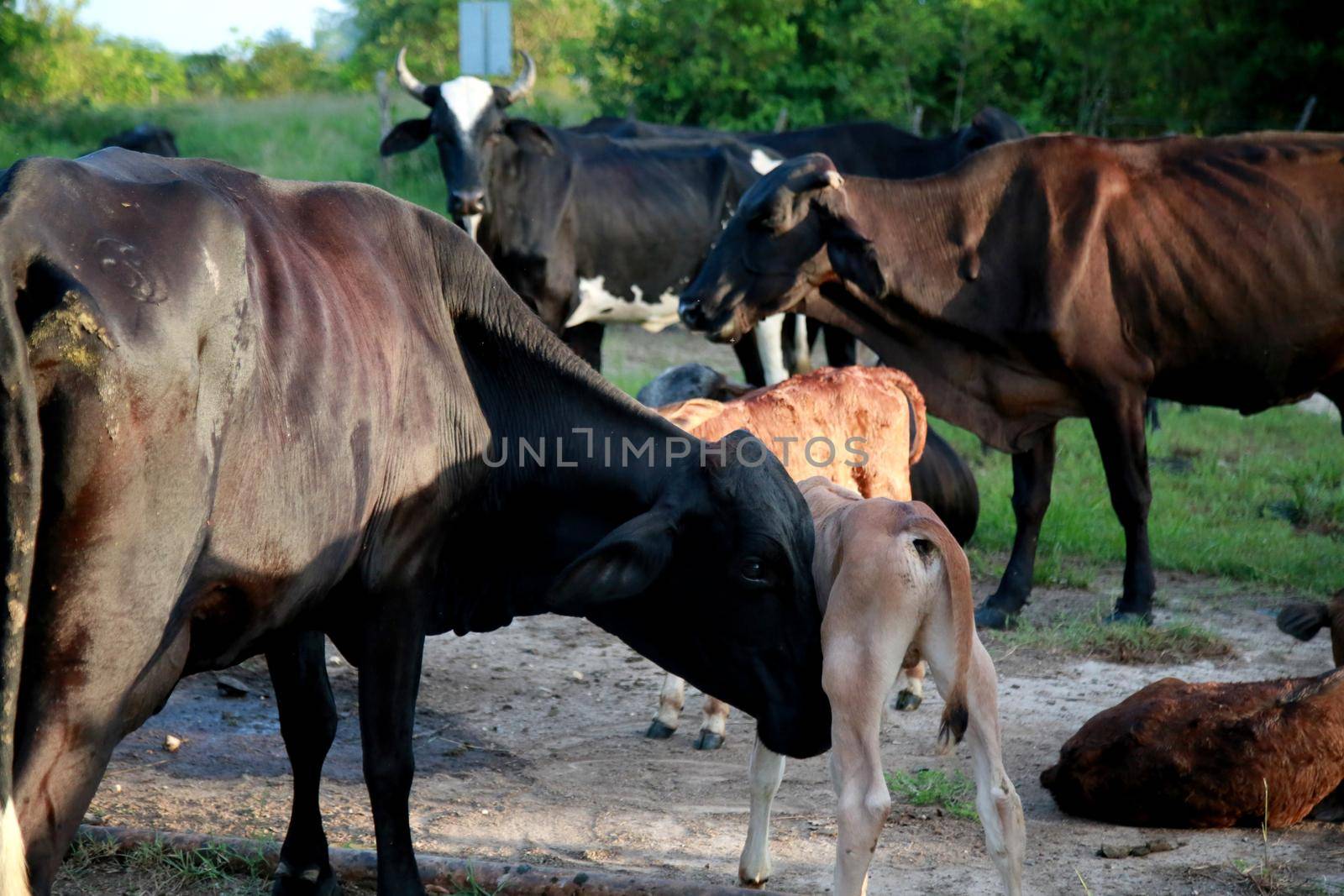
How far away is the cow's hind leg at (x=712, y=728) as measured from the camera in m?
5.59

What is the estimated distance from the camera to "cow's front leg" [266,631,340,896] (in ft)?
13.4

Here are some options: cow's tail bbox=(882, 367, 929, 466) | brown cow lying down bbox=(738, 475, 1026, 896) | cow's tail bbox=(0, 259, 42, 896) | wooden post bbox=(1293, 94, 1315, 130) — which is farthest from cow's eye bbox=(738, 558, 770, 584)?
wooden post bbox=(1293, 94, 1315, 130)

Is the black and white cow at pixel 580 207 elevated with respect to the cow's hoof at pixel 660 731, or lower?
elevated

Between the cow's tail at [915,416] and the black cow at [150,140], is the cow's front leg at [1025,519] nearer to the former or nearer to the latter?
the cow's tail at [915,416]

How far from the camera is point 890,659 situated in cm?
396

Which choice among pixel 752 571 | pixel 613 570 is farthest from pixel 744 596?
pixel 613 570

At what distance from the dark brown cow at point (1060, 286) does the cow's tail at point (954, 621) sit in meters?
3.23

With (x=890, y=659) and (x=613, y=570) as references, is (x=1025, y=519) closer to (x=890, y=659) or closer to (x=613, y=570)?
(x=890, y=659)

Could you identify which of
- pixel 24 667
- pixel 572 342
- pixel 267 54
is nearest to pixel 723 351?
pixel 572 342

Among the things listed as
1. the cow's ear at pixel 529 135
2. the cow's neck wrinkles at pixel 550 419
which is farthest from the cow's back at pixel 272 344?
the cow's ear at pixel 529 135

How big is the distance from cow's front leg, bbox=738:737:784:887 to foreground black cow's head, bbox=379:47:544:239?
6668mm

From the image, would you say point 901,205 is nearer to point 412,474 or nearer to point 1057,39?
point 412,474

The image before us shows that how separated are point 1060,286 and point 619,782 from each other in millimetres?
3407

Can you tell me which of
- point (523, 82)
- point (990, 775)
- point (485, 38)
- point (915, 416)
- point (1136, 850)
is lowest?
point (1136, 850)
